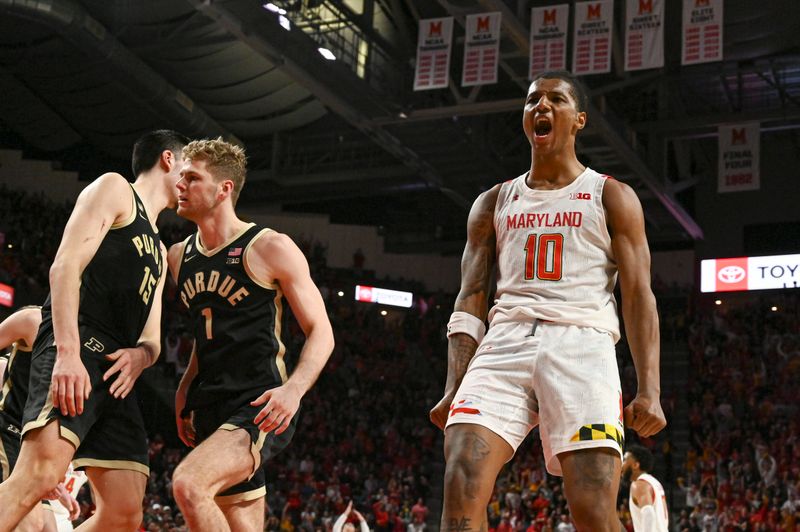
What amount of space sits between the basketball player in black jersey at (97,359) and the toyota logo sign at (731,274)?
23.3m

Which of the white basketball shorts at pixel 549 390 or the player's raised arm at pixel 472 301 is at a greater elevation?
the player's raised arm at pixel 472 301

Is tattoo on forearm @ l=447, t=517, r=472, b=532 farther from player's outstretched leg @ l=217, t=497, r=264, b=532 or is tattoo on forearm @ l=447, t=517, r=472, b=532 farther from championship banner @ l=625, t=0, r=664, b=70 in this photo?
championship banner @ l=625, t=0, r=664, b=70

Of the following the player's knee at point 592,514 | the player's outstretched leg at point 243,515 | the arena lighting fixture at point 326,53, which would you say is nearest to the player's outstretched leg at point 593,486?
the player's knee at point 592,514

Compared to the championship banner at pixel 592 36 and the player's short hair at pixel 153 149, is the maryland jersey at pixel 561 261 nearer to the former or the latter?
the player's short hair at pixel 153 149

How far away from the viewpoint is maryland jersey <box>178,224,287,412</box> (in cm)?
491

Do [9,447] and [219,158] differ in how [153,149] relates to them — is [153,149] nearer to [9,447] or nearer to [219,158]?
[219,158]

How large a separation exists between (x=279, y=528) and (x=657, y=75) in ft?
39.9

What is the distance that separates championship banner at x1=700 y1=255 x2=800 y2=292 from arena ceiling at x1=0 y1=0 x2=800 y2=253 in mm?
1793

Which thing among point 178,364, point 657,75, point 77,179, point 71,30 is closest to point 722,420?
point 657,75

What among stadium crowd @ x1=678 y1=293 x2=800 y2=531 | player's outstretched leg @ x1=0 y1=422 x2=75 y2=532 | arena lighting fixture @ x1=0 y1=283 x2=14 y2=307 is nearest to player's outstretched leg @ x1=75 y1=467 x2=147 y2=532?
player's outstretched leg @ x1=0 y1=422 x2=75 y2=532

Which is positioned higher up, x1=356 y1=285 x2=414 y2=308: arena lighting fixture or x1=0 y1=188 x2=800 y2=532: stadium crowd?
x1=356 y1=285 x2=414 y2=308: arena lighting fixture

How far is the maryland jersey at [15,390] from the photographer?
5918 millimetres

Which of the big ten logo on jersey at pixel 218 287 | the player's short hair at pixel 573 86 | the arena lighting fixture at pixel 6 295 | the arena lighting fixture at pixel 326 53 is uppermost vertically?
the arena lighting fixture at pixel 326 53

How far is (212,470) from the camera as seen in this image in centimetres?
443
